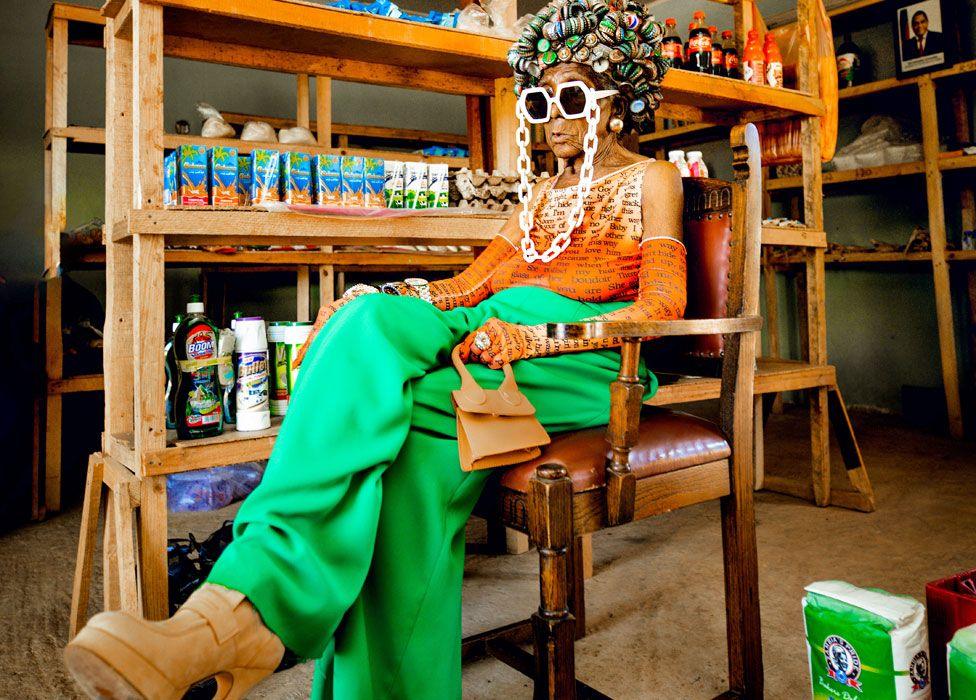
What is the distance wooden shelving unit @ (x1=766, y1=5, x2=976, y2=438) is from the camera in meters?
3.82

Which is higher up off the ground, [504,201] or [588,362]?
[504,201]

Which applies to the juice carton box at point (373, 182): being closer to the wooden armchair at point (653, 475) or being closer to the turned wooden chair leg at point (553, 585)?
the wooden armchair at point (653, 475)

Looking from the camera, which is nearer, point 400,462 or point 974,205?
point 400,462

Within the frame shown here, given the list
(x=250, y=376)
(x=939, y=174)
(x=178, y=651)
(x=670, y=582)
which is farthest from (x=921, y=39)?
(x=178, y=651)

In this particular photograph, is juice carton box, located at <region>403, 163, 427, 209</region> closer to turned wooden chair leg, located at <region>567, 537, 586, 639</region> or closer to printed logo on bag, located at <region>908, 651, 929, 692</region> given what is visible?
turned wooden chair leg, located at <region>567, 537, 586, 639</region>

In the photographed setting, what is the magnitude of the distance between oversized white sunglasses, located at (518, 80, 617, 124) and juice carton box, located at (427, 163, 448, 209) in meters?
0.45

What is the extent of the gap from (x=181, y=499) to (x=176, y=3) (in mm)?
2020

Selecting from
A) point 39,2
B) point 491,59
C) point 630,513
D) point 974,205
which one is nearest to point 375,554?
point 630,513

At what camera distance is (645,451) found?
1255mm

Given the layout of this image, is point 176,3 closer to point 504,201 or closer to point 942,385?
point 504,201

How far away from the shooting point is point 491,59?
7.02 ft

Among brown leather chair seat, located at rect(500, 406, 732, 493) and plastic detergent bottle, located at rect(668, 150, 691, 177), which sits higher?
plastic detergent bottle, located at rect(668, 150, 691, 177)

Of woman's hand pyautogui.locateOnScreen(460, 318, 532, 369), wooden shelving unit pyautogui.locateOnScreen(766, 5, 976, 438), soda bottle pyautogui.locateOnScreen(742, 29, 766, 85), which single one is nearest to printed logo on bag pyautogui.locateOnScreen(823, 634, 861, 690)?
woman's hand pyautogui.locateOnScreen(460, 318, 532, 369)

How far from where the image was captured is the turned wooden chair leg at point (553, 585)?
104 cm
